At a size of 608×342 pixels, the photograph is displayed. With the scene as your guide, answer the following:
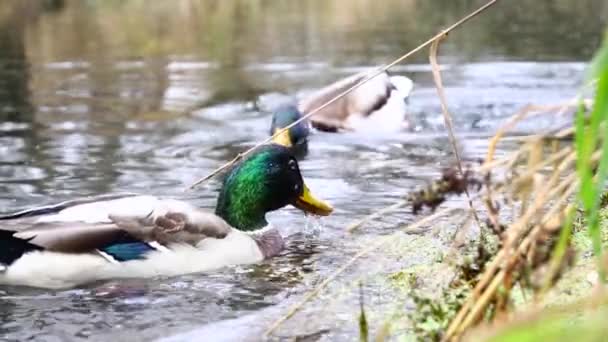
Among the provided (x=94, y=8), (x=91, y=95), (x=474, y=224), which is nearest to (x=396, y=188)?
(x=474, y=224)

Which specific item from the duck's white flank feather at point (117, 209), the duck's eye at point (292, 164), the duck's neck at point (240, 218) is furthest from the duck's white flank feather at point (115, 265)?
the duck's eye at point (292, 164)

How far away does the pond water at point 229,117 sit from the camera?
4395mm

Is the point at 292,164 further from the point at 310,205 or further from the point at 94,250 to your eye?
the point at 94,250

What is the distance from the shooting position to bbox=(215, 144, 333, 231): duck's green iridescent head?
17.6ft

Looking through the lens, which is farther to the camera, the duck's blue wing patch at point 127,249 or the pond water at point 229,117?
the duck's blue wing patch at point 127,249

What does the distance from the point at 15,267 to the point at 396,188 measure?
2898 mm

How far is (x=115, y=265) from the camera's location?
4.62 metres

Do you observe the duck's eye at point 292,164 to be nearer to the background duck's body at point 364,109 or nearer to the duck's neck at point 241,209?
the duck's neck at point 241,209

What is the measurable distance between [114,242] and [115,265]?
3.8 inches

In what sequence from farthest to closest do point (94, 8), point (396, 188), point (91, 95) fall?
point (94, 8), point (91, 95), point (396, 188)

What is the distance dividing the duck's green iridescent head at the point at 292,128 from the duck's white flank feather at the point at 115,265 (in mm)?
3503

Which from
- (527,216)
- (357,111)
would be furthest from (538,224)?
(357,111)

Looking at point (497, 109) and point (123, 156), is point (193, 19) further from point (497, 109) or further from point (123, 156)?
point (123, 156)

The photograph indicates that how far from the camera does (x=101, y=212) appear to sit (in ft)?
15.3
